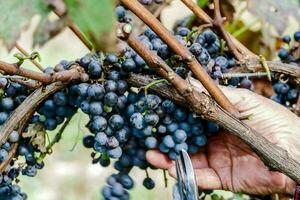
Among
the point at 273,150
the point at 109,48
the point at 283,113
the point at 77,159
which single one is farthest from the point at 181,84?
the point at 77,159

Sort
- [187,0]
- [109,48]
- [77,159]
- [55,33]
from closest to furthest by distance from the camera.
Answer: [109,48] < [55,33] < [187,0] < [77,159]

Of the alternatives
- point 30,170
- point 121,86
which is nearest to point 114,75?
point 121,86

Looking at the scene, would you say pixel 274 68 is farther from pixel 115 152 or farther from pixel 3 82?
pixel 3 82

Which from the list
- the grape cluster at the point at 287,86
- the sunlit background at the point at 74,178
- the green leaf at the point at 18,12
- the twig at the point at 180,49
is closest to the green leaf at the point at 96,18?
the green leaf at the point at 18,12

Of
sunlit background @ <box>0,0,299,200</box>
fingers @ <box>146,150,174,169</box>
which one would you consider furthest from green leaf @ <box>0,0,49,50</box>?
sunlit background @ <box>0,0,299,200</box>

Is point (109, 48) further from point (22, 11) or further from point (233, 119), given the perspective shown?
point (233, 119)

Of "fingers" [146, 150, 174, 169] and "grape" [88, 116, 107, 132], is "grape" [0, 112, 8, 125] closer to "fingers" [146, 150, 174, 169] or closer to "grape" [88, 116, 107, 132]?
"grape" [88, 116, 107, 132]

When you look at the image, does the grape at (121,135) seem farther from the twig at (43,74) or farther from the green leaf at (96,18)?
the green leaf at (96,18)
